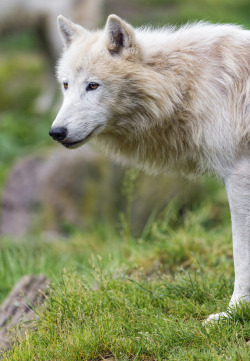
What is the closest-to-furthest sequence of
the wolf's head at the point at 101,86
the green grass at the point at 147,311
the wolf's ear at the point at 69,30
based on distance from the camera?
1. the green grass at the point at 147,311
2. the wolf's head at the point at 101,86
3. the wolf's ear at the point at 69,30

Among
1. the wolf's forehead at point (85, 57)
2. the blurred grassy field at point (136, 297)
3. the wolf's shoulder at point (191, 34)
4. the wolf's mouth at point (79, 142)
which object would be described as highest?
the wolf's shoulder at point (191, 34)

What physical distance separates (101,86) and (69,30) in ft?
2.47

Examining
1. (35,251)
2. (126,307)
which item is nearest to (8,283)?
(35,251)

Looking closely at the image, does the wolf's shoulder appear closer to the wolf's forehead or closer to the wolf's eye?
the wolf's forehead

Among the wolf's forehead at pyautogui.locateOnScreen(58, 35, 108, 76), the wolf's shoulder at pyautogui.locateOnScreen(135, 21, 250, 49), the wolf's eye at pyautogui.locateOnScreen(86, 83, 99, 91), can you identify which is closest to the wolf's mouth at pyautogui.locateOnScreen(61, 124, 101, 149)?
the wolf's eye at pyautogui.locateOnScreen(86, 83, 99, 91)

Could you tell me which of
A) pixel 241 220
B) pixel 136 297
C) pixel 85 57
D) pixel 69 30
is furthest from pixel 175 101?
pixel 136 297

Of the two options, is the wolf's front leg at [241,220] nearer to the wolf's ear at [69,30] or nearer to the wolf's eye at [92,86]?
the wolf's eye at [92,86]

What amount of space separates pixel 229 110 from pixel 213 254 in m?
1.76

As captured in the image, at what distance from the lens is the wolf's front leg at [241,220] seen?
3.69m

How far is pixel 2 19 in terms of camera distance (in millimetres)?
11438

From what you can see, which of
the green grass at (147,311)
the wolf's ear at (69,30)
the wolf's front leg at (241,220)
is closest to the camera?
the green grass at (147,311)

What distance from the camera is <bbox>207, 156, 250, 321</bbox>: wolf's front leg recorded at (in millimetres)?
3691

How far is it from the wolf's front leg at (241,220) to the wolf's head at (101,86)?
0.91m

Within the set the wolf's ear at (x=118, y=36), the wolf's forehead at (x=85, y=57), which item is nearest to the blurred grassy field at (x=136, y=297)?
the wolf's forehead at (x=85, y=57)
